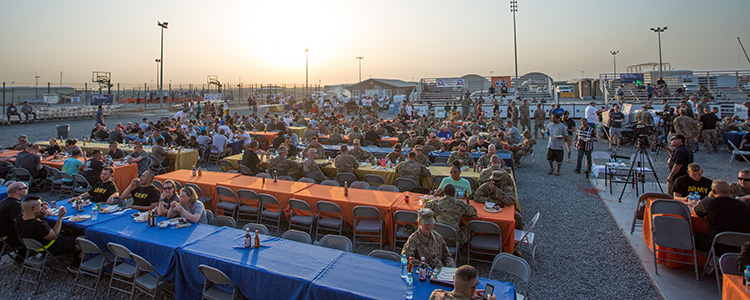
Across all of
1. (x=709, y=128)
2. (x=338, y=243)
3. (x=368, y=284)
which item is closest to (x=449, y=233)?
(x=338, y=243)

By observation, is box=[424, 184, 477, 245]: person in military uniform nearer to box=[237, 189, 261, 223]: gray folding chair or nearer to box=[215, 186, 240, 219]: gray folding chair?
box=[237, 189, 261, 223]: gray folding chair

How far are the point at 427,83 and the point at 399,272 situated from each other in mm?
40901

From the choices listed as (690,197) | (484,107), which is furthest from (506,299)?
(484,107)

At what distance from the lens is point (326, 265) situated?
14.0ft

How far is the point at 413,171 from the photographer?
8.28m

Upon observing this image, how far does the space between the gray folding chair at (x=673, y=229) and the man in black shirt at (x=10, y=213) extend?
28.8 ft

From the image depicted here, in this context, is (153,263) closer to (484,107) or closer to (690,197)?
(690,197)

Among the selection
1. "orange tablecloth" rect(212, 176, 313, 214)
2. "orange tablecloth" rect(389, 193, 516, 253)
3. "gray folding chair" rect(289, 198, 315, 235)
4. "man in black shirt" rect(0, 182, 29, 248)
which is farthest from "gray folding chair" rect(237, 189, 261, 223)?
"man in black shirt" rect(0, 182, 29, 248)

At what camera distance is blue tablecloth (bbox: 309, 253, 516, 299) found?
12.1 ft

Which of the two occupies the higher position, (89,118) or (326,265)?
(89,118)

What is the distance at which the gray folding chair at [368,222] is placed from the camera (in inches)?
240

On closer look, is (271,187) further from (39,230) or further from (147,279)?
(39,230)

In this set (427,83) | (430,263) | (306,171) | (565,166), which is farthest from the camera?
A: (427,83)

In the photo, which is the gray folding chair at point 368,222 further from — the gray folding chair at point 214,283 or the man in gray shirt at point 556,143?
the man in gray shirt at point 556,143
